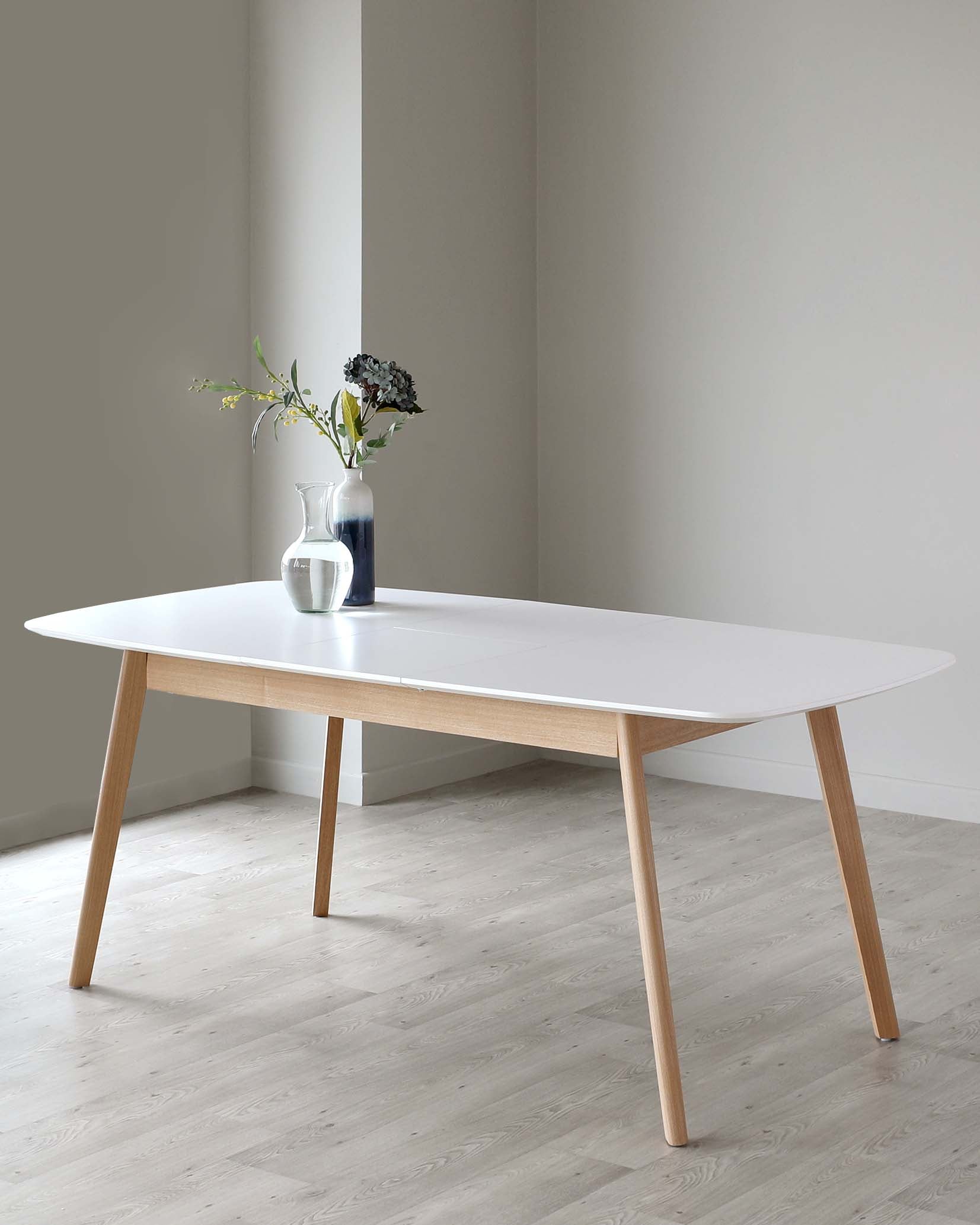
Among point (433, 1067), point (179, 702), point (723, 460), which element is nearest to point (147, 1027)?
point (433, 1067)

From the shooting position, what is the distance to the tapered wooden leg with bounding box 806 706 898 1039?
8.96 ft

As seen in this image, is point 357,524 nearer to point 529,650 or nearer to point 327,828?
point 529,650

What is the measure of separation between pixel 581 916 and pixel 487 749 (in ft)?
4.72

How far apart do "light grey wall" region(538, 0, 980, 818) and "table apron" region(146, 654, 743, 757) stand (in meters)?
1.97

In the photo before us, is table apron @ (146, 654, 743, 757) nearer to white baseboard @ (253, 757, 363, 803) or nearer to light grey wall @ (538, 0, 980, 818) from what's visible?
white baseboard @ (253, 757, 363, 803)

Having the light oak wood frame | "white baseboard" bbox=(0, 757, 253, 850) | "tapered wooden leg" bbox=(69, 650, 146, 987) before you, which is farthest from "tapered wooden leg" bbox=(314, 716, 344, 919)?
"white baseboard" bbox=(0, 757, 253, 850)

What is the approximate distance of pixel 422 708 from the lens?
2.62 metres

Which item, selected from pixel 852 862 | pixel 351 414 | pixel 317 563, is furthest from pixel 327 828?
pixel 852 862

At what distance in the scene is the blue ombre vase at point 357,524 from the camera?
10.3 feet

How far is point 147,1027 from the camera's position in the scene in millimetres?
2904

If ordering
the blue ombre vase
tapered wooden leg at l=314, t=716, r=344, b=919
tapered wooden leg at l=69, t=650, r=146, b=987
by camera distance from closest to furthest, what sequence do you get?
tapered wooden leg at l=69, t=650, r=146, b=987 < the blue ombre vase < tapered wooden leg at l=314, t=716, r=344, b=919

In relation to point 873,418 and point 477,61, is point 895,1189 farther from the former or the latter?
point 477,61

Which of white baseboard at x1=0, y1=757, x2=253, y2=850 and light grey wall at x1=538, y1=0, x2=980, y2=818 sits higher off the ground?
light grey wall at x1=538, y1=0, x2=980, y2=818

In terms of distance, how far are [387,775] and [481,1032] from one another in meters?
1.76
